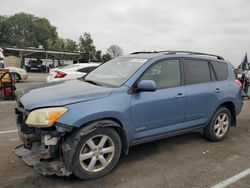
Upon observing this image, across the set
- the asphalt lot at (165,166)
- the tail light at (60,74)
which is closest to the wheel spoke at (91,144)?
the asphalt lot at (165,166)

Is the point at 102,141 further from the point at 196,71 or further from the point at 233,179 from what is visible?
Result: the point at 196,71

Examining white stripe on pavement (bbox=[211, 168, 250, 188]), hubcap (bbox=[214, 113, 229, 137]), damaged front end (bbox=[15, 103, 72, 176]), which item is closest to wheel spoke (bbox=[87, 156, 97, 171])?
damaged front end (bbox=[15, 103, 72, 176])

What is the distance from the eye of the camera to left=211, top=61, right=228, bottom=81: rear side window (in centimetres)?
483

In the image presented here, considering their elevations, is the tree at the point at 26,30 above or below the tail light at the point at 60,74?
above

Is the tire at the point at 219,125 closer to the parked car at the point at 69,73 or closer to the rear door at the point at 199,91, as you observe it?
the rear door at the point at 199,91

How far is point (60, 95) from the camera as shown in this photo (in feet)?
10.3

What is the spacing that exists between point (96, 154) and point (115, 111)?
63cm

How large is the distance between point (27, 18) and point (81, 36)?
99.5 feet

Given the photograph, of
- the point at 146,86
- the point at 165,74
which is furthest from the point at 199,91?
the point at 146,86

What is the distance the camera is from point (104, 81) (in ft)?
12.5

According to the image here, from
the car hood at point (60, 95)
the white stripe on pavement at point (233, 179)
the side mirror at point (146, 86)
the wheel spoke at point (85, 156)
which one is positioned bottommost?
the white stripe on pavement at point (233, 179)

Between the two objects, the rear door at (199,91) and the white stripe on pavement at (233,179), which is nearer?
the white stripe on pavement at (233,179)

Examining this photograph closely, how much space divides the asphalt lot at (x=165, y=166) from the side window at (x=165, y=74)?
123cm

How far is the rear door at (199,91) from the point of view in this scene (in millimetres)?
4223
